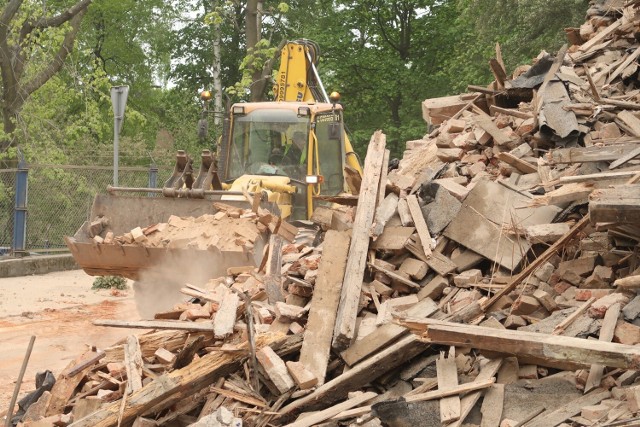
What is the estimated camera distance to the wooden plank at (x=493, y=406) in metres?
5.50

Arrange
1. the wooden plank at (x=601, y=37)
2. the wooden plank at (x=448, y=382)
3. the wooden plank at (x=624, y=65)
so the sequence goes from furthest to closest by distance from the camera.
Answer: the wooden plank at (x=601, y=37) < the wooden plank at (x=624, y=65) < the wooden plank at (x=448, y=382)

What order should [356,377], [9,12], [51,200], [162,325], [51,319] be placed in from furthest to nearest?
[9,12] → [51,200] → [51,319] → [162,325] → [356,377]

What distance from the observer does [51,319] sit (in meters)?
13.3

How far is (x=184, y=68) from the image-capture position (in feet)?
123

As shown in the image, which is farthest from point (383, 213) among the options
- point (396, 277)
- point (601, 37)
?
point (601, 37)

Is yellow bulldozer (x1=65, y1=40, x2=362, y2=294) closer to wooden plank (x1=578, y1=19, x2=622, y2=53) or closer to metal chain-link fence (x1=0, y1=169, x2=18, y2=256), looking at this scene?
wooden plank (x1=578, y1=19, x2=622, y2=53)

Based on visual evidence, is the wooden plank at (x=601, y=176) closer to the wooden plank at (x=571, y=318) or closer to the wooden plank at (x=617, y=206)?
the wooden plank at (x=617, y=206)

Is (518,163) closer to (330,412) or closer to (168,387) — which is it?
(330,412)

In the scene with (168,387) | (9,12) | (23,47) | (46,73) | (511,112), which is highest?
(9,12)

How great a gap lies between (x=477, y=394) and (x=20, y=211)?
573 inches

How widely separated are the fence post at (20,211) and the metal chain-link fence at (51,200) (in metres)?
0.23

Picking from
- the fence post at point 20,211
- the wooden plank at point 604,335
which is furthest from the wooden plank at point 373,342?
the fence post at point 20,211

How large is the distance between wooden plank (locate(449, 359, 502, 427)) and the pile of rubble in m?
0.01

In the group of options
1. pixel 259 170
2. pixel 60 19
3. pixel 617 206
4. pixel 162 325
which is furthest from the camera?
pixel 60 19
